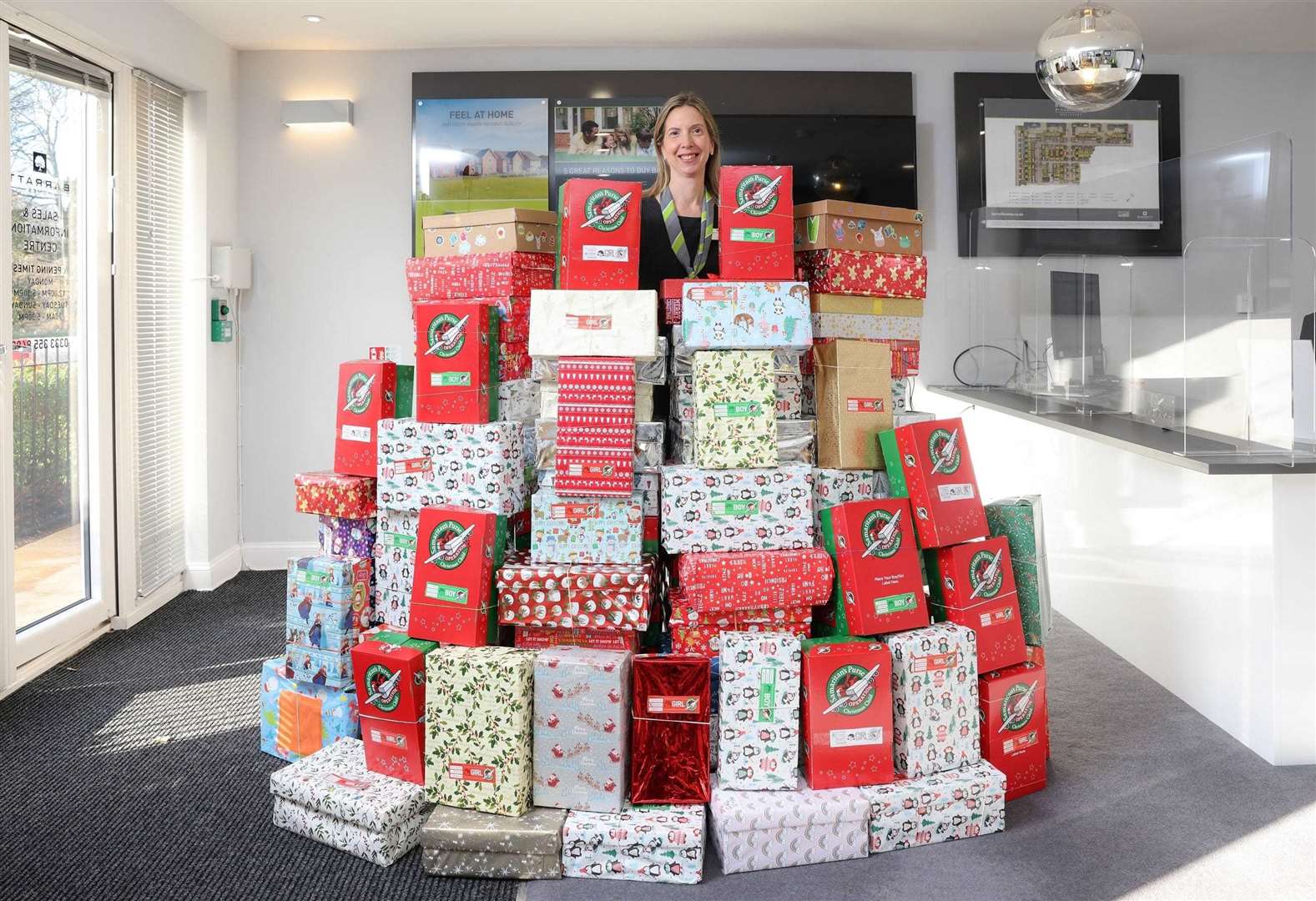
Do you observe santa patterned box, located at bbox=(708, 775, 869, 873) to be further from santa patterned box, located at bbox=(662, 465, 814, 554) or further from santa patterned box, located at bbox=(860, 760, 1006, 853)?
santa patterned box, located at bbox=(662, 465, 814, 554)

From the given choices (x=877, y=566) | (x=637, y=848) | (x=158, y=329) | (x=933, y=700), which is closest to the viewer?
(x=637, y=848)

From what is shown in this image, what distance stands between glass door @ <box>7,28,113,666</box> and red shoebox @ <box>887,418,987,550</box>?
288 cm

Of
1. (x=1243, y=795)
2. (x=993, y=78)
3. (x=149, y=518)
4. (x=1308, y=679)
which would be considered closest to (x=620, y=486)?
(x=1243, y=795)

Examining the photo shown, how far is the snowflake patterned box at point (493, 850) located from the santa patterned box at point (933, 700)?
839 mm

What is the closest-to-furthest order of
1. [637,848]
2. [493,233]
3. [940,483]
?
1. [637,848]
2. [940,483]
3. [493,233]

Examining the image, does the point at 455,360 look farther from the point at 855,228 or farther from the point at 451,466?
the point at 855,228

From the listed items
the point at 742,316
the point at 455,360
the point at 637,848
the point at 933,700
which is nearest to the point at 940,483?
the point at 933,700

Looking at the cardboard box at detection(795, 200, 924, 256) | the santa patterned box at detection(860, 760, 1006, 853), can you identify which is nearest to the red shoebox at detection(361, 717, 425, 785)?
the santa patterned box at detection(860, 760, 1006, 853)

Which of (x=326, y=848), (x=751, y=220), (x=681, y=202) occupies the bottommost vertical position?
(x=326, y=848)

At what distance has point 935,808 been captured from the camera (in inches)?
96.8

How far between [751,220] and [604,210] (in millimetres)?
381

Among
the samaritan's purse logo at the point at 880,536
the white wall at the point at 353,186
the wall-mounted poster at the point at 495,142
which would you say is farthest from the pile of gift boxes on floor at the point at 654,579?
the white wall at the point at 353,186

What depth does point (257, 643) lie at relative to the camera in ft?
13.4

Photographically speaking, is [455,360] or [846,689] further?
[455,360]
